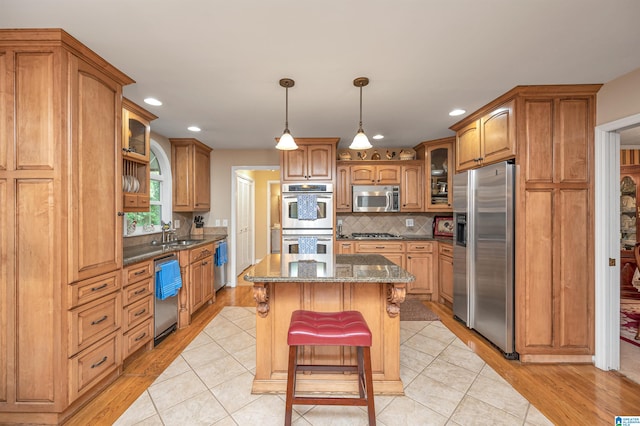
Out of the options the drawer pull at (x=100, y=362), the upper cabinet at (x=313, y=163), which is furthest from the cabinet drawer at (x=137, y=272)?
the upper cabinet at (x=313, y=163)

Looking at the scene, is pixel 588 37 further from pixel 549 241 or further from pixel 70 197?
pixel 70 197

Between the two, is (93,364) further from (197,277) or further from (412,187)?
(412,187)

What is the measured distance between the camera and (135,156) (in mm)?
2725

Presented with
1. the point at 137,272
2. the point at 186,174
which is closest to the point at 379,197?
the point at 186,174

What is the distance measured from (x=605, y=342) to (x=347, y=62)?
309 cm

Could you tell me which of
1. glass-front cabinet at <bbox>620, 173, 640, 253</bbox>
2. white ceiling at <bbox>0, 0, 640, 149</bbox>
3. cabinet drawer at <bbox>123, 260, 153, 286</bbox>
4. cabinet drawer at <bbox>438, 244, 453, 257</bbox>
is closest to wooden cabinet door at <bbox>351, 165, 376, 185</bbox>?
cabinet drawer at <bbox>438, 244, 453, 257</bbox>

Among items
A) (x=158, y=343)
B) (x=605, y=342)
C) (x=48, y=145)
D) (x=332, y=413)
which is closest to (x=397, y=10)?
(x=48, y=145)

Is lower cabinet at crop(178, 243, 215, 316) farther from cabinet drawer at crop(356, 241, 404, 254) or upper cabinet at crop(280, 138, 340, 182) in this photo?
cabinet drawer at crop(356, 241, 404, 254)

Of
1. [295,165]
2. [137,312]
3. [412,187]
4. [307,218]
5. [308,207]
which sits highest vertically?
[295,165]

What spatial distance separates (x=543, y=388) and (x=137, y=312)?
10.9 ft

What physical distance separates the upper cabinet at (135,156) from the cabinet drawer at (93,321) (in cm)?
94

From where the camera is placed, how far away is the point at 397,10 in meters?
1.52

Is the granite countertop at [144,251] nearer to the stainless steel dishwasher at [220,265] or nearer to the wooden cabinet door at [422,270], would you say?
the stainless steel dishwasher at [220,265]

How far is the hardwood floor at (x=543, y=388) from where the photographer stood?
1.82 m
